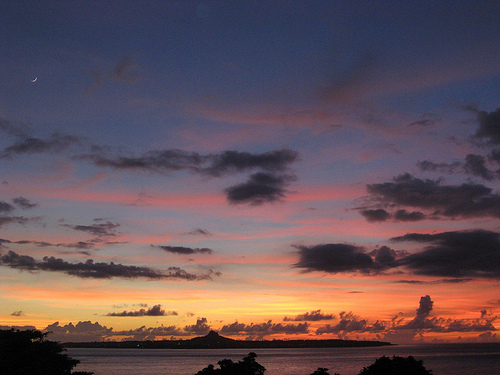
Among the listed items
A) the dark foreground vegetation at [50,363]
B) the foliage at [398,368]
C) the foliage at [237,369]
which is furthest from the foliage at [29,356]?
the foliage at [398,368]

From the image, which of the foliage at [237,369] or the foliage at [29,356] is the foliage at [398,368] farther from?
the foliage at [29,356]

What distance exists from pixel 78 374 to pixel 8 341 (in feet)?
33.7

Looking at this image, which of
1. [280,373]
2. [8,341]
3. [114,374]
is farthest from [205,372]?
[114,374]

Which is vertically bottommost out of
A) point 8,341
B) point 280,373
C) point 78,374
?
point 280,373

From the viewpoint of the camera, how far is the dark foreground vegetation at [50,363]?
49406mm

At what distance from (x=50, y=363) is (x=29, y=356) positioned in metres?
4.74

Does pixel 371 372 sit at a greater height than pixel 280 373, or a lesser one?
Result: greater

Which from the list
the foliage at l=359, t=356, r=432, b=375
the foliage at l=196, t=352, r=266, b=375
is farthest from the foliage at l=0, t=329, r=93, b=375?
the foliage at l=359, t=356, r=432, b=375

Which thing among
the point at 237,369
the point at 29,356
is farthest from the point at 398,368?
the point at 29,356

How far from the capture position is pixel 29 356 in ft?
188

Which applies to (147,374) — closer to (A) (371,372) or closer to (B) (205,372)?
(B) (205,372)

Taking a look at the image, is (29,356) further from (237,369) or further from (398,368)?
(398,368)

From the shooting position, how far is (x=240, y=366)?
60.4m

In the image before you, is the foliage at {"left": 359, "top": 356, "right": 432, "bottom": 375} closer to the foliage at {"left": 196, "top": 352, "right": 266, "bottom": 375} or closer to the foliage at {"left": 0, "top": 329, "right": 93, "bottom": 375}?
the foliage at {"left": 196, "top": 352, "right": 266, "bottom": 375}
